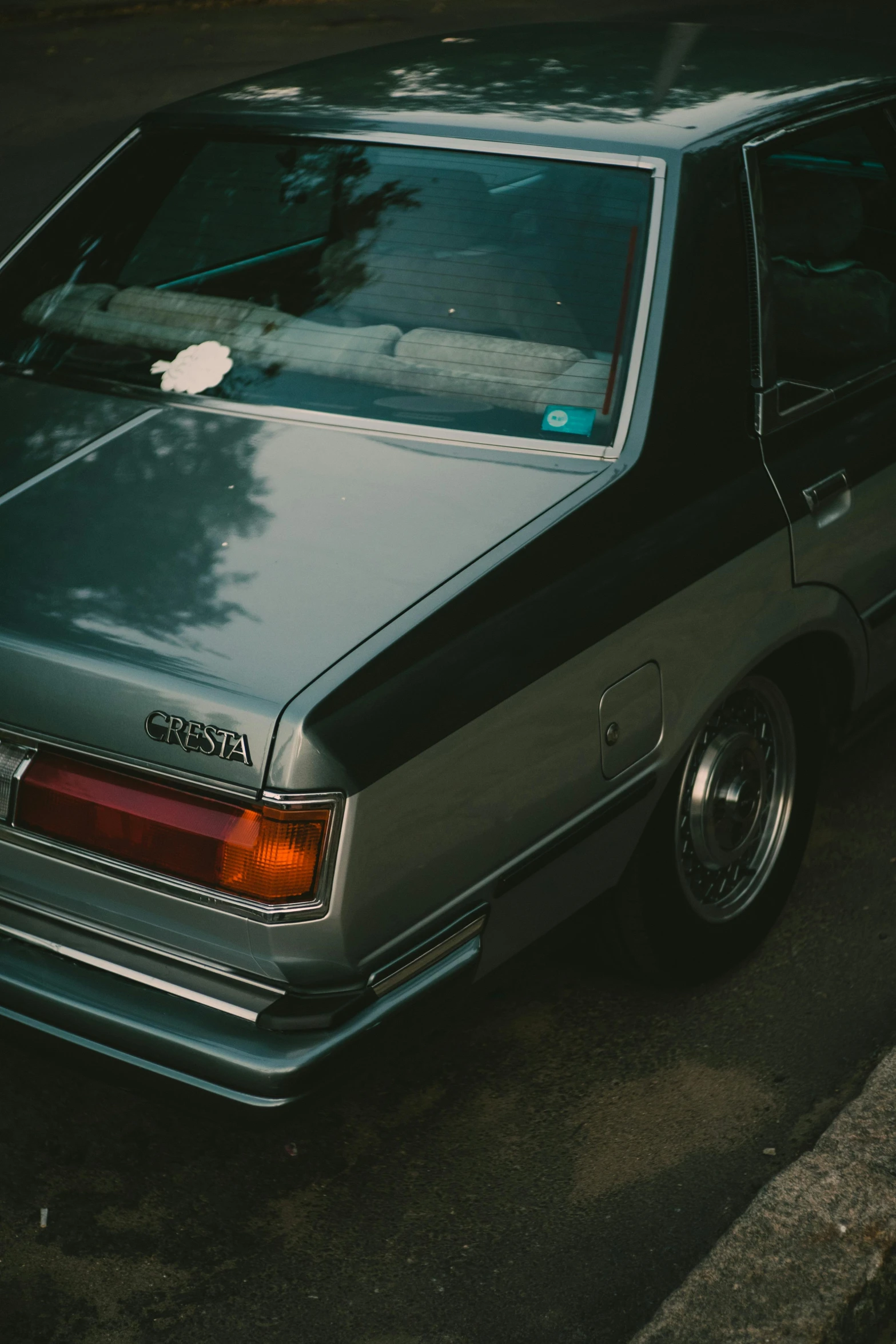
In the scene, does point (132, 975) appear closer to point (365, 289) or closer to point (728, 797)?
point (728, 797)

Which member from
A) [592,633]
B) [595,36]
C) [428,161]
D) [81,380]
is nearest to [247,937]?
[592,633]

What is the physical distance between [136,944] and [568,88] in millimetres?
2136

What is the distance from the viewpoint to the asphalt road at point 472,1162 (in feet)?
8.16

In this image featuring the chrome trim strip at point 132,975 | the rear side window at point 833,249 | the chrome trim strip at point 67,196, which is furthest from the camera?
the chrome trim strip at point 67,196

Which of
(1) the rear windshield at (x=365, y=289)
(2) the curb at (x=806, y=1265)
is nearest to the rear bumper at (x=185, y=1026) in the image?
(2) the curb at (x=806, y=1265)

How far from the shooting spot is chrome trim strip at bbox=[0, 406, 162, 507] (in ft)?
8.70

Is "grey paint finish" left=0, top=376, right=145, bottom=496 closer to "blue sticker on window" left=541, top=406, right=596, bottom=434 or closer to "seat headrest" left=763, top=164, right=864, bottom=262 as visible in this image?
"blue sticker on window" left=541, top=406, right=596, bottom=434

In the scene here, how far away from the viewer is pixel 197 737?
2129mm

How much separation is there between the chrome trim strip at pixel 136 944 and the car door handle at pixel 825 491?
1536 millimetres

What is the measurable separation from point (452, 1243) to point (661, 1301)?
0.40 metres

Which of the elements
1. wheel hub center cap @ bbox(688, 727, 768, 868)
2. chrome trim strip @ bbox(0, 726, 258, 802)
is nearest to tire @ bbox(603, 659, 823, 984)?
wheel hub center cap @ bbox(688, 727, 768, 868)

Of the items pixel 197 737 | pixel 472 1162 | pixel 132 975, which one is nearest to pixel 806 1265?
pixel 472 1162

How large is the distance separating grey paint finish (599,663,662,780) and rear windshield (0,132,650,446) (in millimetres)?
468

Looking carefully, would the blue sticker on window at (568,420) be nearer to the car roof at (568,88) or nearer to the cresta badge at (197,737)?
the car roof at (568,88)
